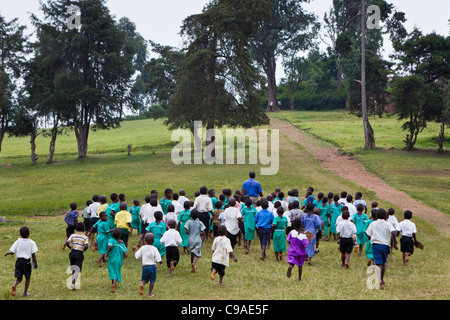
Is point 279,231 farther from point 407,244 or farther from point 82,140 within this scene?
point 82,140

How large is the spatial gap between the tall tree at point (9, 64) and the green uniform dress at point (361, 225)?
117 ft

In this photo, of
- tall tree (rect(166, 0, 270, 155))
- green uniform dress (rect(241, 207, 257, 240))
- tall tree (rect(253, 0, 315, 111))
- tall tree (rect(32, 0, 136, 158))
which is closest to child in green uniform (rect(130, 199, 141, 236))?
green uniform dress (rect(241, 207, 257, 240))

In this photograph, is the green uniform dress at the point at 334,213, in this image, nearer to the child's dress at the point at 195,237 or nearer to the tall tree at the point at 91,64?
the child's dress at the point at 195,237

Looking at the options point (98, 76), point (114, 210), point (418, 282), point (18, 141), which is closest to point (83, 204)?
point (114, 210)

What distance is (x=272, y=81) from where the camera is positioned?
2950 inches

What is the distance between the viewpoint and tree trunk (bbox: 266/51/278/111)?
74.2m

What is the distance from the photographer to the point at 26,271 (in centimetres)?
994

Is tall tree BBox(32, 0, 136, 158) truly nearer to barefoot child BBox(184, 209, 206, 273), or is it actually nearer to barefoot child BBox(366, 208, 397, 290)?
barefoot child BBox(184, 209, 206, 273)

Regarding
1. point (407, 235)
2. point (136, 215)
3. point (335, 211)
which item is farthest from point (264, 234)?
point (136, 215)

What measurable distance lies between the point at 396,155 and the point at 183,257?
88.1ft

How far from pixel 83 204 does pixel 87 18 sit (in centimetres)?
2356

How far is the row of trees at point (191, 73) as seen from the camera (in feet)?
122

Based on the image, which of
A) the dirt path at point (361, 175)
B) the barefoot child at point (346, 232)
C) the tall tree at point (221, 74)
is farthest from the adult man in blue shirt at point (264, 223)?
the tall tree at point (221, 74)

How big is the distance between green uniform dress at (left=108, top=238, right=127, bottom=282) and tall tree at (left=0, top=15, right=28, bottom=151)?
113 ft
